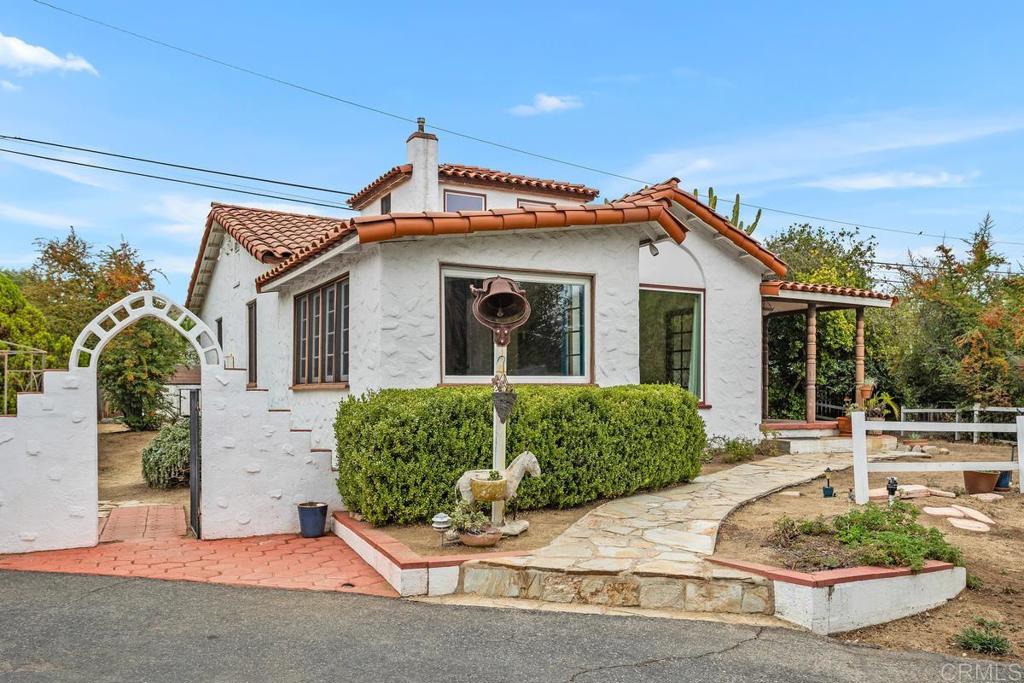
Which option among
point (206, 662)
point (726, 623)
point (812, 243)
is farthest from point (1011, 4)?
point (812, 243)

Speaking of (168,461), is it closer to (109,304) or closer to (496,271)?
(496,271)

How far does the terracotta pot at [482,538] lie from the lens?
5.93 m

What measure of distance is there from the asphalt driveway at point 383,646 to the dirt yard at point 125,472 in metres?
5.28

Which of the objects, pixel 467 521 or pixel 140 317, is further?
pixel 140 317

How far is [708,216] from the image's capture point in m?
11.6

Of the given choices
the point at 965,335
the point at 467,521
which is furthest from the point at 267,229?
the point at 965,335

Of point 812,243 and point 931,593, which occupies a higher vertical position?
point 812,243

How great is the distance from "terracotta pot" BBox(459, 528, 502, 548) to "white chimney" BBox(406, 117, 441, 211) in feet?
25.1

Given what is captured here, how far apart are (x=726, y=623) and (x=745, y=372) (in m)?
7.86

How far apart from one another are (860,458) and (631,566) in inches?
128

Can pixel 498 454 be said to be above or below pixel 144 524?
above

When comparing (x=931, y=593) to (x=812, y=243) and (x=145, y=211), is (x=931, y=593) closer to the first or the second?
(x=145, y=211)

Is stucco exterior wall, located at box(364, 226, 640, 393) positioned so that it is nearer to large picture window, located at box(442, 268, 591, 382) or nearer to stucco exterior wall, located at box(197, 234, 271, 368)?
large picture window, located at box(442, 268, 591, 382)

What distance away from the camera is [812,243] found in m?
26.9
